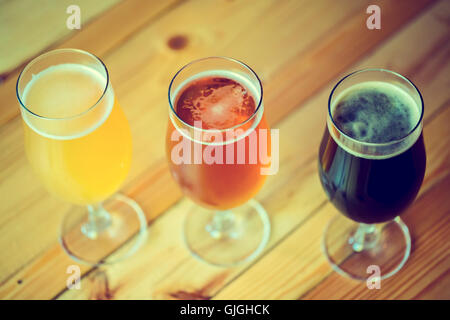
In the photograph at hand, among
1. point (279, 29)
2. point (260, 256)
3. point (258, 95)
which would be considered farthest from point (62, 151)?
point (279, 29)

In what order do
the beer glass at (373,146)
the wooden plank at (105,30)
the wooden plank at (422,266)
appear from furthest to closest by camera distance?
the wooden plank at (105,30), the wooden plank at (422,266), the beer glass at (373,146)

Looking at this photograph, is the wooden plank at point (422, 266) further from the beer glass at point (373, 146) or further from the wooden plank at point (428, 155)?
the beer glass at point (373, 146)

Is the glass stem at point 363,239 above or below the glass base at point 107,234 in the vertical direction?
below

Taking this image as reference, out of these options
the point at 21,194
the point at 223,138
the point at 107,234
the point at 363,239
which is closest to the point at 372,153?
the point at 223,138

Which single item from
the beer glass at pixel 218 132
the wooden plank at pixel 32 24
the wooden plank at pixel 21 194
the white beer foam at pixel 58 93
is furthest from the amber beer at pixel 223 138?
the wooden plank at pixel 32 24

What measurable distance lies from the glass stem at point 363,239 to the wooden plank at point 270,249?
0.06 metres

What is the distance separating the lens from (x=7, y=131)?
1.17m

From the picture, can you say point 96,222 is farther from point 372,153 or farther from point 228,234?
point 372,153

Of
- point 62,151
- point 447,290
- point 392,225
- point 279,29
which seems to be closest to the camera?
point 62,151

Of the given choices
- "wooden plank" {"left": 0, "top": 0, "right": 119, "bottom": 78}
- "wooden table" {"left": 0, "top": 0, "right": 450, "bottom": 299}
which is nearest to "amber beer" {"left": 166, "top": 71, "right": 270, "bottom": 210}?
"wooden table" {"left": 0, "top": 0, "right": 450, "bottom": 299}

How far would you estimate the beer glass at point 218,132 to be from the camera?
2.73ft

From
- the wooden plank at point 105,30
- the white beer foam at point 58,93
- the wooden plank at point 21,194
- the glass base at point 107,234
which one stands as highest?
the white beer foam at point 58,93
